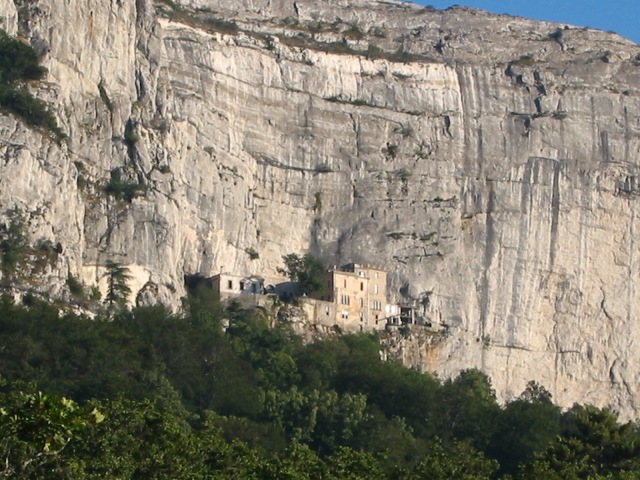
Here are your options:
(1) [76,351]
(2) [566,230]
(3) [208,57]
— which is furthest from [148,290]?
(2) [566,230]

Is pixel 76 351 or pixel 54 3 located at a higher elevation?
pixel 54 3

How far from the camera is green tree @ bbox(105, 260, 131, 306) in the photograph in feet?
259

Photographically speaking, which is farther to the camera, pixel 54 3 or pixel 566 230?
pixel 566 230

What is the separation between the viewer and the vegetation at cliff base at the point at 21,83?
79.1 meters

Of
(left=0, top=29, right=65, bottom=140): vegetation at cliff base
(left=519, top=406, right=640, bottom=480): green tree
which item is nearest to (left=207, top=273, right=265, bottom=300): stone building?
(left=0, top=29, right=65, bottom=140): vegetation at cliff base

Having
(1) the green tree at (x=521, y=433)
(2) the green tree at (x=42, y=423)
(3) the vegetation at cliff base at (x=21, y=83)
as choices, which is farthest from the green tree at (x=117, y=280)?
(2) the green tree at (x=42, y=423)

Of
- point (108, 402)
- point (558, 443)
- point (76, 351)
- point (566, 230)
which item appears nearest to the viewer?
point (108, 402)

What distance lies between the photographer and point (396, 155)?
92750 mm

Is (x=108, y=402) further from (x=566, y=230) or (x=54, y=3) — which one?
(x=566, y=230)

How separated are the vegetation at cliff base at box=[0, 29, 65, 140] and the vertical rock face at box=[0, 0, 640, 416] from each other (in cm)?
73

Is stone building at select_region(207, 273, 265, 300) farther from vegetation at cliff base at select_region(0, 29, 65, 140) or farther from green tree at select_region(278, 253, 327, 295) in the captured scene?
vegetation at cliff base at select_region(0, 29, 65, 140)

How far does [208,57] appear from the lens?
9012 centimetres

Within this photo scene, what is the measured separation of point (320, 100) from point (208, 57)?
597cm

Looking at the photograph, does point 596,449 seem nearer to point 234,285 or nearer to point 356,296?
point 356,296
